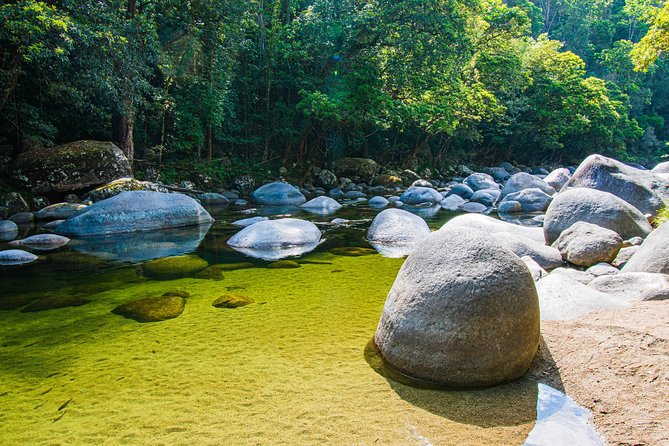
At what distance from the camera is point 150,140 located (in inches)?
693

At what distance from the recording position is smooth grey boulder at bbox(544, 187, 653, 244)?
23.6 feet

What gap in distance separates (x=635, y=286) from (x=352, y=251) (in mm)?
4175

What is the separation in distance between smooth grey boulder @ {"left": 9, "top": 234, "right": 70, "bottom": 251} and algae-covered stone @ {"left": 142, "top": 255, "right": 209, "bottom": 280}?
260cm

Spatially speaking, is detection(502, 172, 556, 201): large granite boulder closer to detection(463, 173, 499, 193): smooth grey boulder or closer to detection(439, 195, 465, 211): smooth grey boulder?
detection(439, 195, 465, 211): smooth grey boulder

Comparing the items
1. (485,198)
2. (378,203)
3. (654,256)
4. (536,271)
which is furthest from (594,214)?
(485,198)

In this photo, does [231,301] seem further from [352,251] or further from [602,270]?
[602,270]

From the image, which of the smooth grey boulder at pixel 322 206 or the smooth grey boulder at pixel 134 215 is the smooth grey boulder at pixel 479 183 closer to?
the smooth grey boulder at pixel 322 206

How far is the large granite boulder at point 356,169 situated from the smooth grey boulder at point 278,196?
634 centimetres

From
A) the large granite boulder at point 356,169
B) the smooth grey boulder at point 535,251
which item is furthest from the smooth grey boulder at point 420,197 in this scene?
the smooth grey boulder at point 535,251

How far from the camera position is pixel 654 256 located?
4.95 meters

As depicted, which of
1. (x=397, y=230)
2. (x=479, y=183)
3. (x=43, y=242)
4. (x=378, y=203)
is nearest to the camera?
(x=43, y=242)

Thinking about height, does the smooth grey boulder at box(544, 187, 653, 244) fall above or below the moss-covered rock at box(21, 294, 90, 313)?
above

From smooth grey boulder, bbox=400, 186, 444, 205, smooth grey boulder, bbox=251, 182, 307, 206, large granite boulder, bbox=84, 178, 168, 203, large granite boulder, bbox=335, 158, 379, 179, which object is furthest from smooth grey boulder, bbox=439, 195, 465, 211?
large granite boulder, bbox=84, 178, 168, 203

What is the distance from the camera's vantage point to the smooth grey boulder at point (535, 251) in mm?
6324
